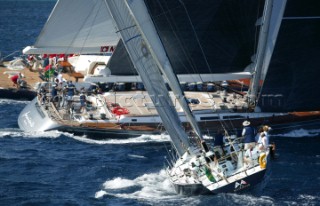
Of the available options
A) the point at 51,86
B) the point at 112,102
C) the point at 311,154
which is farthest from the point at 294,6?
the point at 51,86

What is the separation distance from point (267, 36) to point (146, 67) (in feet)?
40.3

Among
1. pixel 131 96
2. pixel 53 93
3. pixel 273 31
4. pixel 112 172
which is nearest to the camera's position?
pixel 112 172

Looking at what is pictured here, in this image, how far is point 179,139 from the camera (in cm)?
3800

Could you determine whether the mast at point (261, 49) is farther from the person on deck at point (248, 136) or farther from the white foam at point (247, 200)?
the white foam at point (247, 200)

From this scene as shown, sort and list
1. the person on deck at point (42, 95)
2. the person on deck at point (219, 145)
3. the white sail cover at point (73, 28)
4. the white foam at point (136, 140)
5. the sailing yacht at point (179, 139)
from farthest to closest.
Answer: the person on deck at point (42, 95)
the white sail cover at point (73, 28)
the white foam at point (136, 140)
the person on deck at point (219, 145)
the sailing yacht at point (179, 139)

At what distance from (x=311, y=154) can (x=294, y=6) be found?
290 inches

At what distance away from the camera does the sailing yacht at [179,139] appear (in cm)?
3591

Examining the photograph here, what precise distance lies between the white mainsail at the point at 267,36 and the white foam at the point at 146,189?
33.2 ft

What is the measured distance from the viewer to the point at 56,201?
1471 inches

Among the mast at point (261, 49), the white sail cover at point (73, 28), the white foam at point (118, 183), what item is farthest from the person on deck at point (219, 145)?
the white sail cover at point (73, 28)

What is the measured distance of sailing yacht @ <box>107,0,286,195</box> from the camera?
35906 mm

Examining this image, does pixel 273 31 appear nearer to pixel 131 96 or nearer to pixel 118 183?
pixel 131 96

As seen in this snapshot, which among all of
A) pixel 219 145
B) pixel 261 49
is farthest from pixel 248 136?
pixel 261 49

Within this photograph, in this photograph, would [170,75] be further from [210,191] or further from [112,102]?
[112,102]
